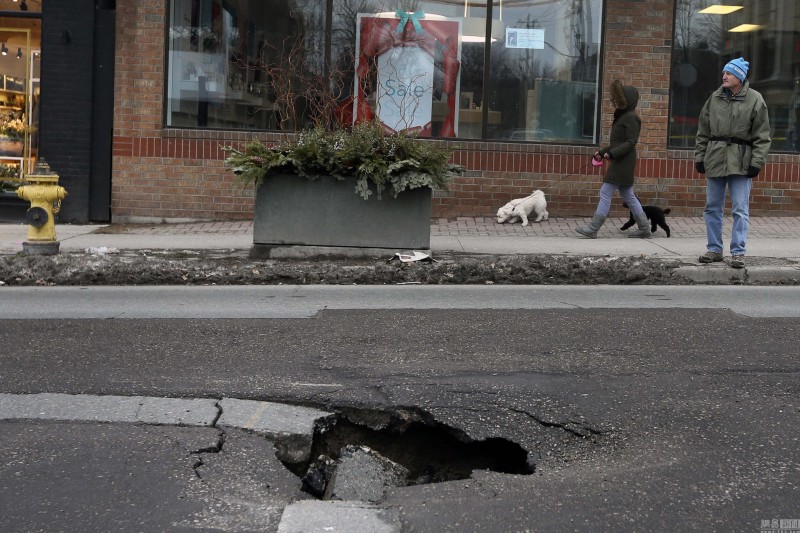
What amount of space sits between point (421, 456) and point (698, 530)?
4.46 ft

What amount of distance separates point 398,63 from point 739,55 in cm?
478

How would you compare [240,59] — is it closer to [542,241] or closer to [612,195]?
[542,241]

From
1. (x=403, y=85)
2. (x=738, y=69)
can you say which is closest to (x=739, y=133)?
(x=738, y=69)

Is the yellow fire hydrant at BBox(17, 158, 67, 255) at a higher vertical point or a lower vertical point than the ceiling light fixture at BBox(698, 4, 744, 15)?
lower

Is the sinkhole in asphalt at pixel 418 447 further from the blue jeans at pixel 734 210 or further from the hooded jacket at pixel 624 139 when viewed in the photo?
the hooded jacket at pixel 624 139

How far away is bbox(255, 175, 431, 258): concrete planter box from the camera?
995 centimetres

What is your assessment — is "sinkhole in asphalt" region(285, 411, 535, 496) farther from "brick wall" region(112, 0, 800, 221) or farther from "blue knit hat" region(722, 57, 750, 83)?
"brick wall" region(112, 0, 800, 221)

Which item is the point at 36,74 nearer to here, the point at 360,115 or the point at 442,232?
the point at 360,115

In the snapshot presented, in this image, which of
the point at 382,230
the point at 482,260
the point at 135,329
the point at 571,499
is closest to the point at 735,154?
the point at 482,260

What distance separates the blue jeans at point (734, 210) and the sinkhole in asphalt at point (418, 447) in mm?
5848

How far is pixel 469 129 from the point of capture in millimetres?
13562

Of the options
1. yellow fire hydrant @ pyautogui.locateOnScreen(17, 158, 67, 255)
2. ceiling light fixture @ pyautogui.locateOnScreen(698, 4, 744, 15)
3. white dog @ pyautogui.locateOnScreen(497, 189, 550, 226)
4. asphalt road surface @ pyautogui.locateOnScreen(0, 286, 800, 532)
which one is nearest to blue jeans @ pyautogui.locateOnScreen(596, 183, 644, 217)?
white dog @ pyautogui.locateOnScreen(497, 189, 550, 226)

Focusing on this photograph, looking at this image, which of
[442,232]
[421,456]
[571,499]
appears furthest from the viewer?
[442,232]

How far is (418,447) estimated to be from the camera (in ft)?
14.2
